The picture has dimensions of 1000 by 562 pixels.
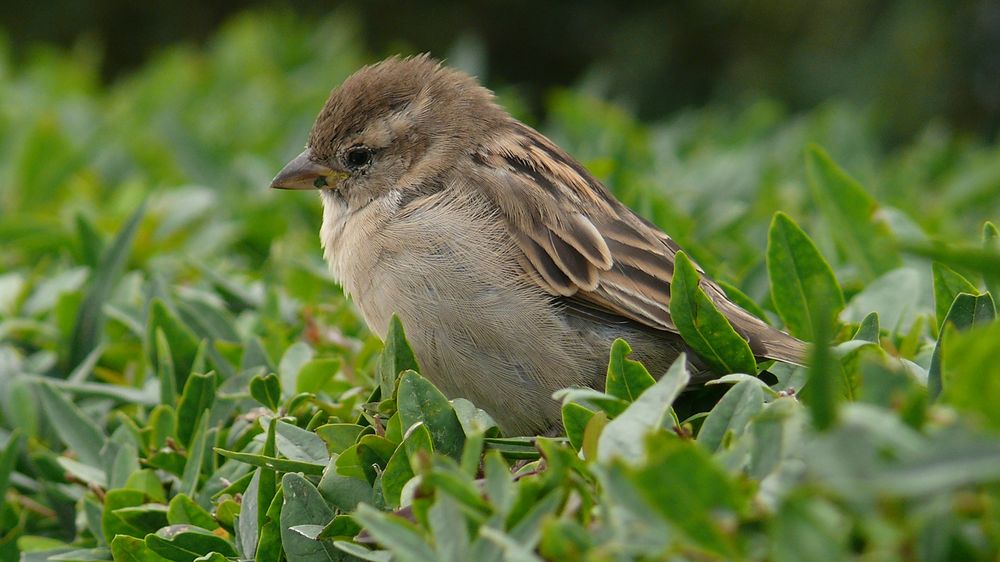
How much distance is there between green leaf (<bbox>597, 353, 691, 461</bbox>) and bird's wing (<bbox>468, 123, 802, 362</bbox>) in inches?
37.0

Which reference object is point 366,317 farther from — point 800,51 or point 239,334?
point 800,51

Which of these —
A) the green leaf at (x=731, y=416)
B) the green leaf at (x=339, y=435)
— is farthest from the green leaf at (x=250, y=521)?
the green leaf at (x=731, y=416)

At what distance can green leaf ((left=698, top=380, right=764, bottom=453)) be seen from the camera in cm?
207

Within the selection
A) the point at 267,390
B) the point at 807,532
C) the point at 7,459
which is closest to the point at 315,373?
the point at 267,390

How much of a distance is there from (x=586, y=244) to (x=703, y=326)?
0.75 m

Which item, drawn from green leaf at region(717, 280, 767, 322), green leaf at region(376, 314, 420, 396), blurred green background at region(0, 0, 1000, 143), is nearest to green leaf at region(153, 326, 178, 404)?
green leaf at region(376, 314, 420, 396)

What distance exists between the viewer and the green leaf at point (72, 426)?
3.24m

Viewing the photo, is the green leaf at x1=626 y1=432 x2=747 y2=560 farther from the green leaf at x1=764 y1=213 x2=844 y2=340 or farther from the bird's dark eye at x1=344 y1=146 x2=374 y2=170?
the bird's dark eye at x1=344 y1=146 x2=374 y2=170

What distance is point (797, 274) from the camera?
113 inches

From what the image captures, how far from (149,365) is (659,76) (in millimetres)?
7630

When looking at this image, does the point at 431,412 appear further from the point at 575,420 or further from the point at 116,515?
the point at 116,515

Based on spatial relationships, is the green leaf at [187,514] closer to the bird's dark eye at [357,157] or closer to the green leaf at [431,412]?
the green leaf at [431,412]

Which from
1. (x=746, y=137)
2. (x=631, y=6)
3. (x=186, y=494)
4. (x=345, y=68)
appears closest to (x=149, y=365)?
(x=186, y=494)

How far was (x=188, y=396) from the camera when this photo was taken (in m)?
3.06
